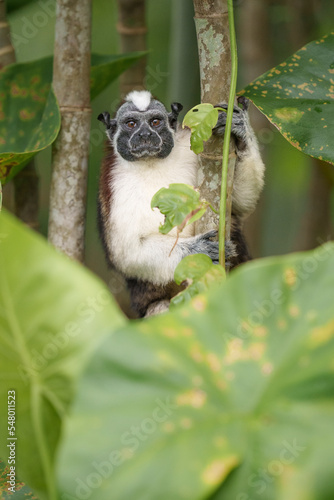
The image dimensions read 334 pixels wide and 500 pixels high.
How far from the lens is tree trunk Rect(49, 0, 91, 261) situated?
255 centimetres

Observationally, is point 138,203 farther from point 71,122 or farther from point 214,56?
point 214,56

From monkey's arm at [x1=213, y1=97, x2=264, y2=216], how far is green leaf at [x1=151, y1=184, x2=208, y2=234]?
681mm

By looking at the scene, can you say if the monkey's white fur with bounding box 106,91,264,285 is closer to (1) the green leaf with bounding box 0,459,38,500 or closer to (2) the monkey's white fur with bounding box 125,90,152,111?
(2) the monkey's white fur with bounding box 125,90,152,111

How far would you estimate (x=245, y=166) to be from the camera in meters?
2.55

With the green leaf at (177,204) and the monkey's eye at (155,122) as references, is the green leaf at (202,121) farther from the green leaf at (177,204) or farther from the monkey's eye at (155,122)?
the monkey's eye at (155,122)

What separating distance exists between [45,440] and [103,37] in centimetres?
487

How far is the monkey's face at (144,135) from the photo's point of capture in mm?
2746

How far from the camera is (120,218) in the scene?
2.75 metres

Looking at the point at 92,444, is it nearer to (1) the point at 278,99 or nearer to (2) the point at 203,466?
(2) the point at 203,466

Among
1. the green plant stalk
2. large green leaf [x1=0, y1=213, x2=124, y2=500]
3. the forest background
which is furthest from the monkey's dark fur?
large green leaf [x1=0, y1=213, x2=124, y2=500]

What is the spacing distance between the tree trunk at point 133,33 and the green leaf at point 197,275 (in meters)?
1.89

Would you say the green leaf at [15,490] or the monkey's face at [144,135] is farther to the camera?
the monkey's face at [144,135]

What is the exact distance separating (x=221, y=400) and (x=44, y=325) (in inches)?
12.6

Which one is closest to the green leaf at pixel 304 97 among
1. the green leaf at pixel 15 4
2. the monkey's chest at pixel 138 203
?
the monkey's chest at pixel 138 203
